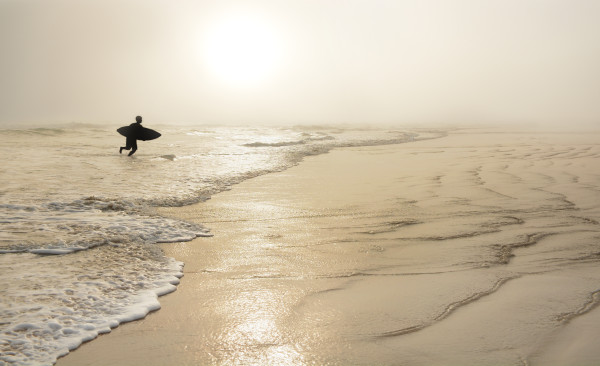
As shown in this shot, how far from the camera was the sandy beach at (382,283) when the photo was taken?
2.46 meters

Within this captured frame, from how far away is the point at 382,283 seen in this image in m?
3.44

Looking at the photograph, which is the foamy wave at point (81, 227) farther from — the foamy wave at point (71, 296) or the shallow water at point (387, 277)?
the shallow water at point (387, 277)

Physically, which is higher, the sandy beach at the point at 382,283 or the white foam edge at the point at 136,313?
the sandy beach at the point at 382,283

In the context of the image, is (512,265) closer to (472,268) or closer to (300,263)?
(472,268)

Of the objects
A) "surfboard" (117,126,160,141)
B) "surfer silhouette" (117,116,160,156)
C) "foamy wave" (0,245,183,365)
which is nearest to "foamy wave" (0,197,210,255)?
"foamy wave" (0,245,183,365)

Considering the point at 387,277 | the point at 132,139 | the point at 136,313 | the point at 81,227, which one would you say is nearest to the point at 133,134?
the point at 132,139

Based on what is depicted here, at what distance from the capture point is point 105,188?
24.4ft

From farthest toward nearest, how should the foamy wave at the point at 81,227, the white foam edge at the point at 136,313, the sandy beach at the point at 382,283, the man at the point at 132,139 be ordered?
the man at the point at 132,139 → the foamy wave at the point at 81,227 → the white foam edge at the point at 136,313 → the sandy beach at the point at 382,283

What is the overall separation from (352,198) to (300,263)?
2.83 metres

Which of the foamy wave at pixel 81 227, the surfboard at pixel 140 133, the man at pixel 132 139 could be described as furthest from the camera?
the surfboard at pixel 140 133

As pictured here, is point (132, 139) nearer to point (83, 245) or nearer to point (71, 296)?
point (83, 245)

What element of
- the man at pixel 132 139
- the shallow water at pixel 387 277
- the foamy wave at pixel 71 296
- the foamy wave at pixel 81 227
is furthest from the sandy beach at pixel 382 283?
the man at pixel 132 139

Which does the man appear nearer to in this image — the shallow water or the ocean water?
the ocean water

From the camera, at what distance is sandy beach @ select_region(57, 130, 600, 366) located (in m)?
2.46
